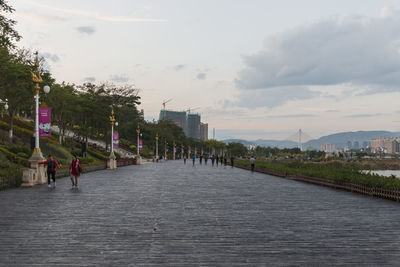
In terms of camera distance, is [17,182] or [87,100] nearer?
[17,182]

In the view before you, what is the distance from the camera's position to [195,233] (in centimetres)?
923

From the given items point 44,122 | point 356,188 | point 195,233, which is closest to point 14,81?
point 44,122

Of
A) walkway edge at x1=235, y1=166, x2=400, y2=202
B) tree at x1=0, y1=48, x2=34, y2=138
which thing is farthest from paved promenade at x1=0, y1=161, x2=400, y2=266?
tree at x1=0, y1=48, x2=34, y2=138

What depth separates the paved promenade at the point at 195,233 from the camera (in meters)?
7.06

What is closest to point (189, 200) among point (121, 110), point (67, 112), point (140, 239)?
point (140, 239)

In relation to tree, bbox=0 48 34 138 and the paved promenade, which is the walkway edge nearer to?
the paved promenade

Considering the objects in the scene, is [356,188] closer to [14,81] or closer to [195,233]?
[195,233]

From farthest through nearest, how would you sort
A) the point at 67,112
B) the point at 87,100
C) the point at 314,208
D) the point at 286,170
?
the point at 87,100, the point at 67,112, the point at 286,170, the point at 314,208

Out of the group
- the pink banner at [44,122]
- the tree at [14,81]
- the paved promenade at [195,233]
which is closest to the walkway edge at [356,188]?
the paved promenade at [195,233]

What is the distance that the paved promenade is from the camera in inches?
278

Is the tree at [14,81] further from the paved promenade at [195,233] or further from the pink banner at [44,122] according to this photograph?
the paved promenade at [195,233]

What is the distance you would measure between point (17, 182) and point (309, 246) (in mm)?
18198

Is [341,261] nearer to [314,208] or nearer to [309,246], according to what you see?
[309,246]

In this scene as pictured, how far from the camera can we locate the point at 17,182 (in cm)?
2142
